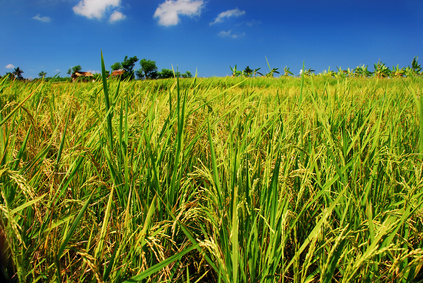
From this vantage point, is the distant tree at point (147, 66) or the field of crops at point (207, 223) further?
the distant tree at point (147, 66)

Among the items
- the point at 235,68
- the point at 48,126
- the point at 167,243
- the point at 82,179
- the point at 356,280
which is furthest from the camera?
the point at 235,68

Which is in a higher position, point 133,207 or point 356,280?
point 133,207

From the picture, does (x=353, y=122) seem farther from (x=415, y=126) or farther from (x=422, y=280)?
(x=422, y=280)

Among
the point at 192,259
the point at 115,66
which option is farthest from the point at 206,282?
the point at 115,66

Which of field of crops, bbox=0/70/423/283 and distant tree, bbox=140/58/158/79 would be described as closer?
field of crops, bbox=0/70/423/283

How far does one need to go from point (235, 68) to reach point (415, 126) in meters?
9.98

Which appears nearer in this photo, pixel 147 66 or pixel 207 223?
pixel 207 223

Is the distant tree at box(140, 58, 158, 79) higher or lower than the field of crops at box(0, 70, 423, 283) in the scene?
higher

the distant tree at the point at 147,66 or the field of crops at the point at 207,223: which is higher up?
the distant tree at the point at 147,66

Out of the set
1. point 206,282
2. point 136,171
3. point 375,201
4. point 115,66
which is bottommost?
point 206,282

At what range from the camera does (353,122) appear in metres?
1.32

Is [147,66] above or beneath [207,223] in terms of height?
above

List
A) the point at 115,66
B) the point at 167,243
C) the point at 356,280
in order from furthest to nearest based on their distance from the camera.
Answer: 1. the point at 115,66
2. the point at 167,243
3. the point at 356,280

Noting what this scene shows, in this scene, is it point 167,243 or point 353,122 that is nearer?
point 167,243
